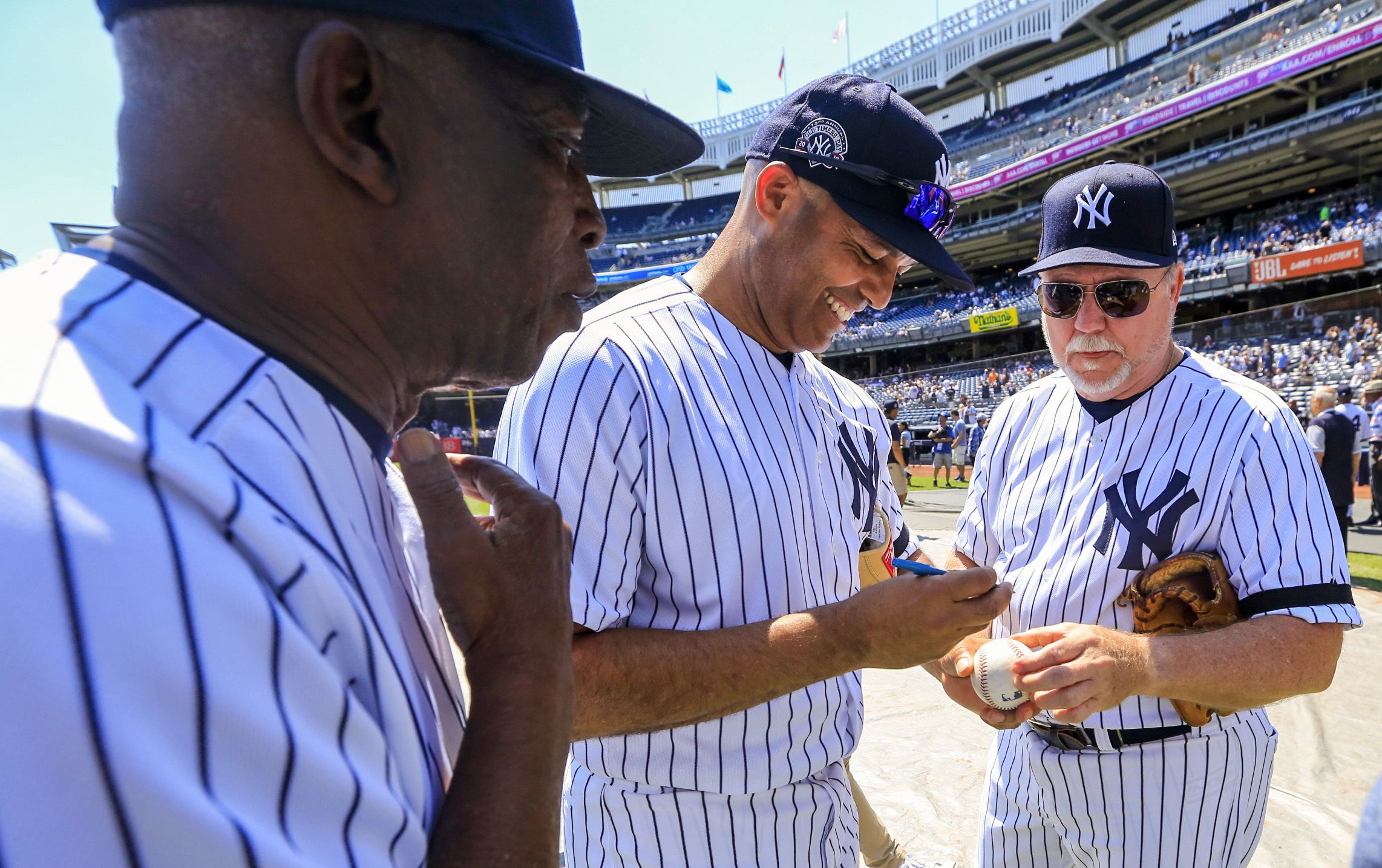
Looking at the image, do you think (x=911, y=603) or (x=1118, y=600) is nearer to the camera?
(x=911, y=603)

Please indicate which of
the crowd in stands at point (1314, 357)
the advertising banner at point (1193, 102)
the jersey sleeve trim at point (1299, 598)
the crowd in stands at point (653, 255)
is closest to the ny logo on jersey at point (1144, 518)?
the jersey sleeve trim at point (1299, 598)

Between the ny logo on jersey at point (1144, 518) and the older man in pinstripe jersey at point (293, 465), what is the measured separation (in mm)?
1826

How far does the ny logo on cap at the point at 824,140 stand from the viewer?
1745mm

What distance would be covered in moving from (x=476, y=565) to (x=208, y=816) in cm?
34

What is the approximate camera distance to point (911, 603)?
4.88ft

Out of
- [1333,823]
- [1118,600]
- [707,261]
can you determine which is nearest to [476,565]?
[707,261]

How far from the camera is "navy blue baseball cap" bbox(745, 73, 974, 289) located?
5.72ft

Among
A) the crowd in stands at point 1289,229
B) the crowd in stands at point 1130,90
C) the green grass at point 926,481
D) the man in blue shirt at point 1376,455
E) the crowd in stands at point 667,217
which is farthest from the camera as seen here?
Answer: the crowd in stands at point 667,217

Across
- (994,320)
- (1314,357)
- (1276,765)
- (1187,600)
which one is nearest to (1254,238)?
(994,320)

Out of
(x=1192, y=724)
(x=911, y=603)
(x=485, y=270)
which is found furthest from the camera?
(x=1192, y=724)

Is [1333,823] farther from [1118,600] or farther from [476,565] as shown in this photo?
[476,565]

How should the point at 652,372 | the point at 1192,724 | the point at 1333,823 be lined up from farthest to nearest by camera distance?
the point at 1333,823
the point at 1192,724
the point at 652,372

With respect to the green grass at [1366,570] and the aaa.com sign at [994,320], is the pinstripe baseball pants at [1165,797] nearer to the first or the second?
the green grass at [1366,570]

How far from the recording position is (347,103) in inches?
25.9
